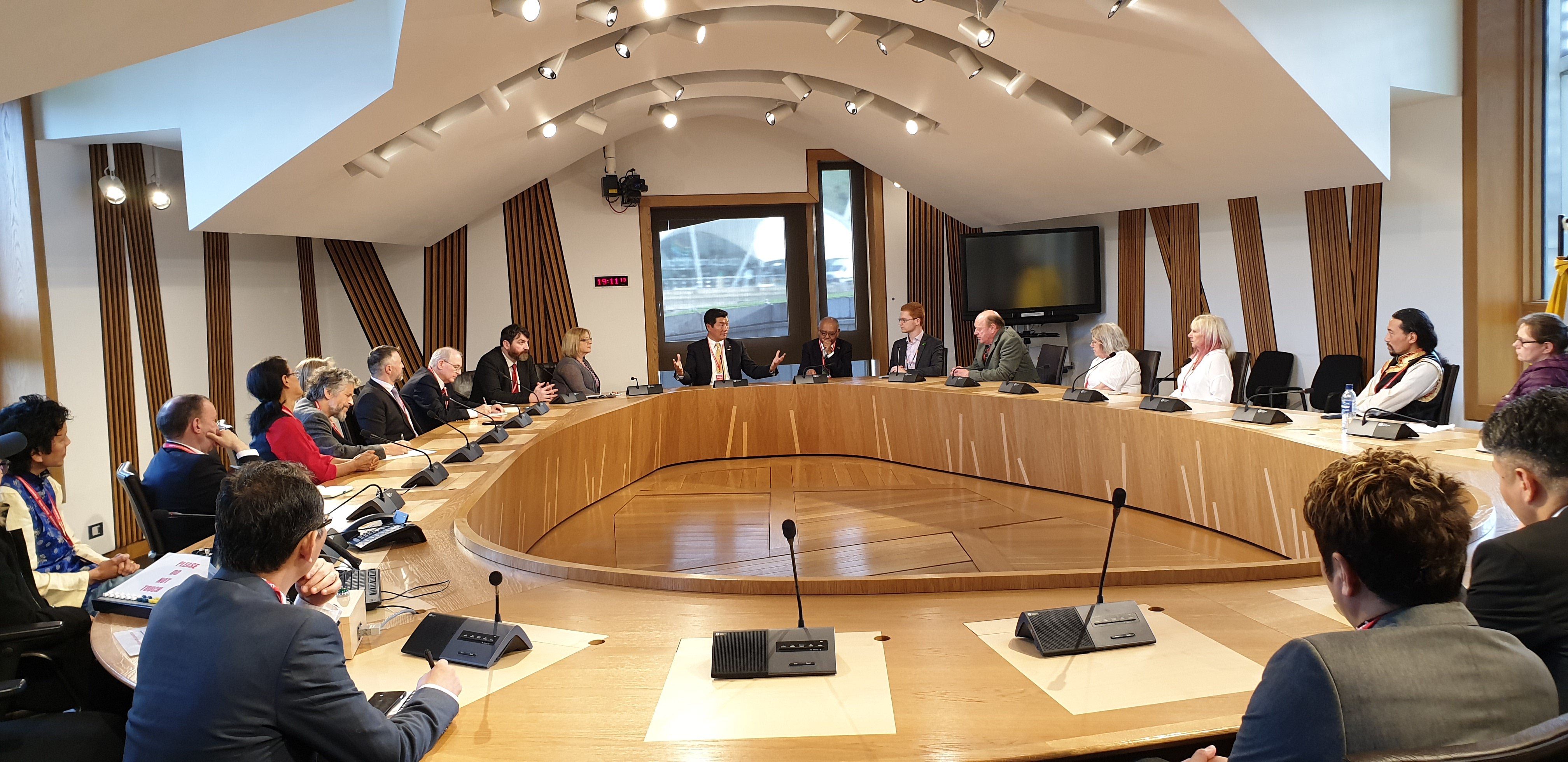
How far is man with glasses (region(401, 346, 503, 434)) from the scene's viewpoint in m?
5.68

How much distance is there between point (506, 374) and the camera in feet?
21.9

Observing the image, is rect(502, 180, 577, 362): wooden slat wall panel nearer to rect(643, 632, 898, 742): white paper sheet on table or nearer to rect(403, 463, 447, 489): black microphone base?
rect(403, 463, 447, 489): black microphone base

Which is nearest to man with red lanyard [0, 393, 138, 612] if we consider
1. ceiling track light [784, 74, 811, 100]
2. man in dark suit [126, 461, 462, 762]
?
man in dark suit [126, 461, 462, 762]

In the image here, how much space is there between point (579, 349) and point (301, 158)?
2428 millimetres

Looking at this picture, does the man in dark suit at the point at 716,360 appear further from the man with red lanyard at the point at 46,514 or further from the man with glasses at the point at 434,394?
the man with red lanyard at the point at 46,514

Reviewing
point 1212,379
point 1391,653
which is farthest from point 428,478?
point 1212,379

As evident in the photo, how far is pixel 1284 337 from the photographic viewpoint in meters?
6.75

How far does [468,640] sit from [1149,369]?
5.64 metres

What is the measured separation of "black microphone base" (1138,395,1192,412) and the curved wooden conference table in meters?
0.05

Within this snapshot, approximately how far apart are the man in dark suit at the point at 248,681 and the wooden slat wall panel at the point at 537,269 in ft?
24.7

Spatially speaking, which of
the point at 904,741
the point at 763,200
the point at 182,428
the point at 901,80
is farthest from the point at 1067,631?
the point at 763,200

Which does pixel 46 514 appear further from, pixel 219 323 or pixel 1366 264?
pixel 1366 264

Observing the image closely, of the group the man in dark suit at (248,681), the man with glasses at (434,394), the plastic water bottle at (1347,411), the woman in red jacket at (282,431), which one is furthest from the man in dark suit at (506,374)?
the man in dark suit at (248,681)

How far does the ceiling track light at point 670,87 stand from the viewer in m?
6.93
